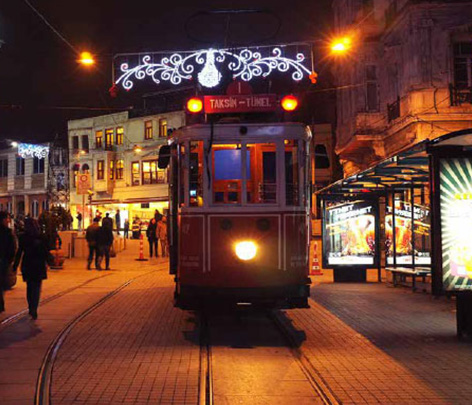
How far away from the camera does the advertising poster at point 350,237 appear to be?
1568cm

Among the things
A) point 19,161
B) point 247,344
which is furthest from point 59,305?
point 19,161

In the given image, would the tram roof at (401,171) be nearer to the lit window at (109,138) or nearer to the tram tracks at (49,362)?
the tram tracks at (49,362)

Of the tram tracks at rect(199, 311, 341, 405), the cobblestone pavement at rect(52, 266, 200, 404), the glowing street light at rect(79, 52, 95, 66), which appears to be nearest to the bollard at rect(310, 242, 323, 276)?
the cobblestone pavement at rect(52, 266, 200, 404)

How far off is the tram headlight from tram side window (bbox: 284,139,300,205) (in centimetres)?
91

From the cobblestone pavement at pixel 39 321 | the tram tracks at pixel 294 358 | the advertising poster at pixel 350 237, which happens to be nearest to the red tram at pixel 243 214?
the tram tracks at pixel 294 358

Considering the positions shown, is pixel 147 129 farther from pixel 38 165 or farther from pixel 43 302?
pixel 43 302

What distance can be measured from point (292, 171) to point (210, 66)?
8.46 meters

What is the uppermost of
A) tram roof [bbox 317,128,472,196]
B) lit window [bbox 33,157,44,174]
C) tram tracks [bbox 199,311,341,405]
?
lit window [bbox 33,157,44,174]

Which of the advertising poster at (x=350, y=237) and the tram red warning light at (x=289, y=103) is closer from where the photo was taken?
the tram red warning light at (x=289, y=103)

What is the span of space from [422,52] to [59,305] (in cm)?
1370

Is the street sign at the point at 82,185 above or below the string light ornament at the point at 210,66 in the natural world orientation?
below

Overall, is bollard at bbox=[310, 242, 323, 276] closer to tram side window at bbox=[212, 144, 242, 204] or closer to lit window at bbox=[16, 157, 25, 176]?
tram side window at bbox=[212, 144, 242, 204]

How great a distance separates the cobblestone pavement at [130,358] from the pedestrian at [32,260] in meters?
0.94

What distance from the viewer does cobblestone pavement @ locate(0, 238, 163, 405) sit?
632 centimetres
